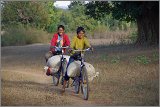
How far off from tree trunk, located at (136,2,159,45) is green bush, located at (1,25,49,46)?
53.3 ft

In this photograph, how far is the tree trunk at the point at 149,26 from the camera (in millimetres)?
23750

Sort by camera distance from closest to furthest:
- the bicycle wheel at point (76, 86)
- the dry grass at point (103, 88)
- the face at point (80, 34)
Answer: the dry grass at point (103, 88), the face at point (80, 34), the bicycle wheel at point (76, 86)

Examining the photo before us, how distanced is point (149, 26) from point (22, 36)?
725 inches

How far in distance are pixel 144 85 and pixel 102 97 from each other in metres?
1.81

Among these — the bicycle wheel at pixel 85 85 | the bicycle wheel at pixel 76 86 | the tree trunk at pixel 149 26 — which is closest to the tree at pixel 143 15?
the tree trunk at pixel 149 26

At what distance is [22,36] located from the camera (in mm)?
40469

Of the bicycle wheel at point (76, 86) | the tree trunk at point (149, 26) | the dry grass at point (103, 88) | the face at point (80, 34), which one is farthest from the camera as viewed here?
the tree trunk at point (149, 26)

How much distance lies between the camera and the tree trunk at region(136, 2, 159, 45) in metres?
23.8

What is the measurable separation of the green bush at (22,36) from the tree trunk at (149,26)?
16247 mm

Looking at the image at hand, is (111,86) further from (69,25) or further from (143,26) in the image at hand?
(69,25)

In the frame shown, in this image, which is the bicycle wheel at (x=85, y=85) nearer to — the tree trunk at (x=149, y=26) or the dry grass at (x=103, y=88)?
the dry grass at (x=103, y=88)

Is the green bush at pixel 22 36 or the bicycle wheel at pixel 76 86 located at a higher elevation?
the green bush at pixel 22 36

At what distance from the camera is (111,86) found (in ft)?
38.1

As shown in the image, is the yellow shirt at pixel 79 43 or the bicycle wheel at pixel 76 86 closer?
the yellow shirt at pixel 79 43
